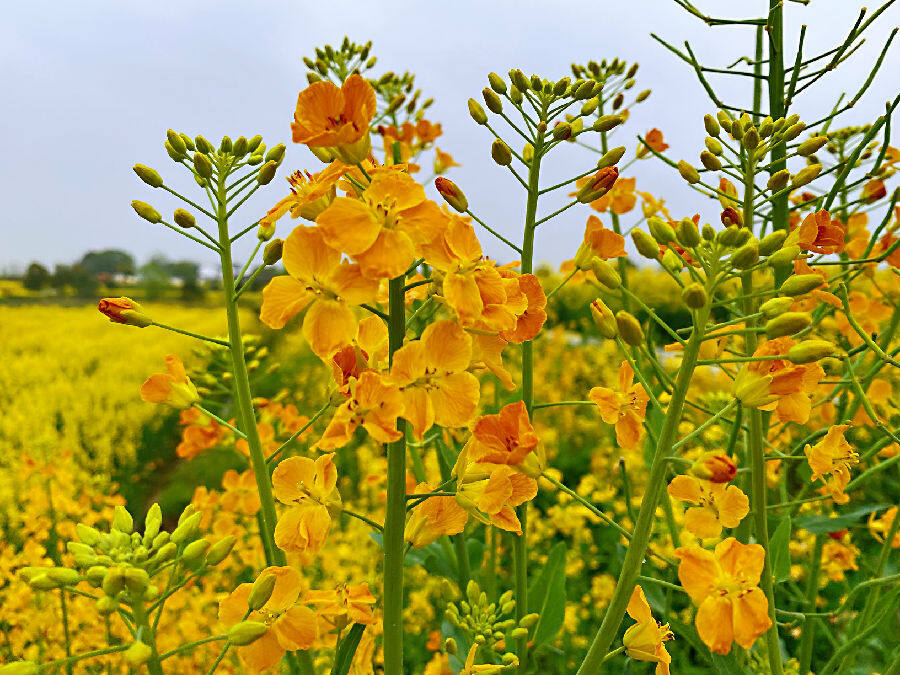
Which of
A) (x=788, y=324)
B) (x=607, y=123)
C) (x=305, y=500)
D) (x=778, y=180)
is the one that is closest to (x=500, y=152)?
(x=607, y=123)

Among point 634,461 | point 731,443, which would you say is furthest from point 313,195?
point 634,461

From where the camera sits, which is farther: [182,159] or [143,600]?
[182,159]

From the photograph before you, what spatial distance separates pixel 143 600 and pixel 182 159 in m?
0.81

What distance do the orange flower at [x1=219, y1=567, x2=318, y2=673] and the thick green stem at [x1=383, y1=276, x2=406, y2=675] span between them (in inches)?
5.3

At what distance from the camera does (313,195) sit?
77 cm

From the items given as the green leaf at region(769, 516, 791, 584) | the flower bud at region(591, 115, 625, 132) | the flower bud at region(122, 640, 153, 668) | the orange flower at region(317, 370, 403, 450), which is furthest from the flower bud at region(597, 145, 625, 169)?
the flower bud at region(122, 640, 153, 668)

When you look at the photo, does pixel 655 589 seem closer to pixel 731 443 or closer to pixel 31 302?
pixel 731 443

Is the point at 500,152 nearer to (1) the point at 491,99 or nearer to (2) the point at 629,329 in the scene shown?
(1) the point at 491,99

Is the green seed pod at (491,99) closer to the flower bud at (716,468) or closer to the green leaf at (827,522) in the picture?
the flower bud at (716,468)

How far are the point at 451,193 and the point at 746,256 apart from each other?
47cm

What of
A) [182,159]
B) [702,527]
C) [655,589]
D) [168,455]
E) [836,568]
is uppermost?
[182,159]

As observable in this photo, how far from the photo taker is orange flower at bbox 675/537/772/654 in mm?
765

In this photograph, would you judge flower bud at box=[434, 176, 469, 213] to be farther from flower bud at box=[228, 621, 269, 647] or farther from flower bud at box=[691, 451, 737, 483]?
flower bud at box=[228, 621, 269, 647]

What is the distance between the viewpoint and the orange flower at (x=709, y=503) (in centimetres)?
93
